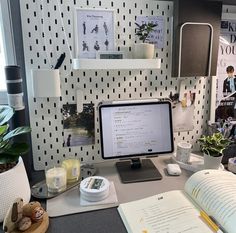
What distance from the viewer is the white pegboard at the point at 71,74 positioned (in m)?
0.98

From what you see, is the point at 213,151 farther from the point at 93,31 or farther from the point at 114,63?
the point at 93,31

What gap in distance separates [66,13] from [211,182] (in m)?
0.87

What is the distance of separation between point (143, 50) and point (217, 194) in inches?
24.0

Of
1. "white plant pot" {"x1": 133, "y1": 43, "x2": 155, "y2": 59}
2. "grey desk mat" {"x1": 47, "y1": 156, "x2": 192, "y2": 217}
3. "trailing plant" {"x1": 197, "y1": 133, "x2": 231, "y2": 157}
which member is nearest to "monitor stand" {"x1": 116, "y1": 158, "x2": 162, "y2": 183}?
"grey desk mat" {"x1": 47, "y1": 156, "x2": 192, "y2": 217}

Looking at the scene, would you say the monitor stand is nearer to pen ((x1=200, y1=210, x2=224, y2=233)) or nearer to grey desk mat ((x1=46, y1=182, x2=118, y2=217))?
grey desk mat ((x1=46, y1=182, x2=118, y2=217))

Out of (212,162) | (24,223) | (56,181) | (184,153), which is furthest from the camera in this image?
(184,153)

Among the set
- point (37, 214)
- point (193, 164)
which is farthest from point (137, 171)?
point (37, 214)

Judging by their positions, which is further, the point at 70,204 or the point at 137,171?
the point at 137,171

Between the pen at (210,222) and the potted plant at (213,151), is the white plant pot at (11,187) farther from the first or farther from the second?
the potted plant at (213,151)

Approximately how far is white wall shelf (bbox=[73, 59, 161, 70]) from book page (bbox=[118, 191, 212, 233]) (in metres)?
0.51

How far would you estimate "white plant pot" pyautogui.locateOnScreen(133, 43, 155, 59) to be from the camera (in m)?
0.97

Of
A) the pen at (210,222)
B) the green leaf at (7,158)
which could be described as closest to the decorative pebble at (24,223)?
the green leaf at (7,158)

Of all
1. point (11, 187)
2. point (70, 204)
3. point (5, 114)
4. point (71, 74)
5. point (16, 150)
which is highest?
point (71, 74)

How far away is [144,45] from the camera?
97 cm
